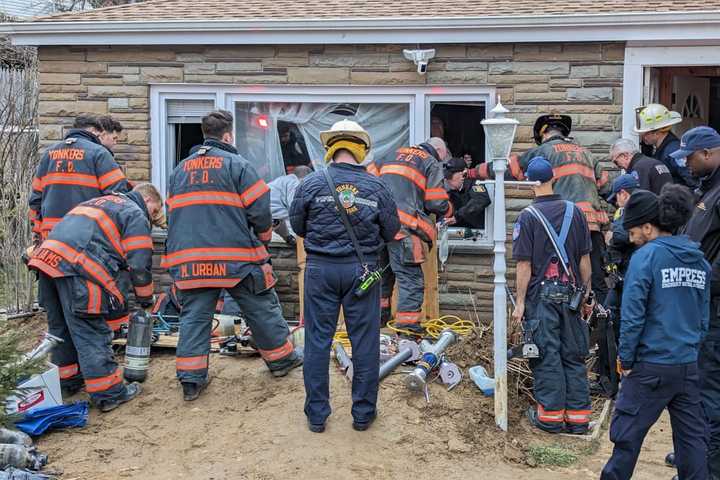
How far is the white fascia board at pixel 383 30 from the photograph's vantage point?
26.0ft

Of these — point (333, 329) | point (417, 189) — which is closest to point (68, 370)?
point (333, 329)

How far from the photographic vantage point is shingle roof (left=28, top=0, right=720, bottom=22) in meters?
8.47

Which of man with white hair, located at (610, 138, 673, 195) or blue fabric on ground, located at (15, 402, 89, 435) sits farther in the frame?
man with white hair, located at (610, 138, 673, 195)

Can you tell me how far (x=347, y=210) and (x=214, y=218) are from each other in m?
1.20

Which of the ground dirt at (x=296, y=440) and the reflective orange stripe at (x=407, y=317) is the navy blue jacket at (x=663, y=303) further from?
the reflective orange stripe at (x=407, y=317)

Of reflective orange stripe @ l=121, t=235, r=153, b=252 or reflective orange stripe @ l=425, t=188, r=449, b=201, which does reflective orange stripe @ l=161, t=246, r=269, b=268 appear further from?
reflective orange stripe @ l=425, t=188, r=449, b=201

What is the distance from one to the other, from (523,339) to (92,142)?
405 centimetres

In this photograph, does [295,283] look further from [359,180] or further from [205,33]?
[359,180]

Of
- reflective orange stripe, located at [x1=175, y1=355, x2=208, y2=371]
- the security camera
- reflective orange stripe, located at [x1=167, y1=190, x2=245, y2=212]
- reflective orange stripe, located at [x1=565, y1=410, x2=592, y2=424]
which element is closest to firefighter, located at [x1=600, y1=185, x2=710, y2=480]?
reflective orange stripe, located at [x1=565, y1=410, x2=592, y2=424]

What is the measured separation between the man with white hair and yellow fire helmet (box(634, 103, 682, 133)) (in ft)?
0.63

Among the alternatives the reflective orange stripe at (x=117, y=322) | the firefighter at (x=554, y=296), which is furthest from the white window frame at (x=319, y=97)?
the firefighter at (x=554, y=296)

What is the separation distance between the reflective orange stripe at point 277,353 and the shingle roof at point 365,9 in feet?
11.3

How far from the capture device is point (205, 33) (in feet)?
29.3

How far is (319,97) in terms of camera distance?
9.05 metres
